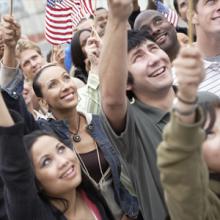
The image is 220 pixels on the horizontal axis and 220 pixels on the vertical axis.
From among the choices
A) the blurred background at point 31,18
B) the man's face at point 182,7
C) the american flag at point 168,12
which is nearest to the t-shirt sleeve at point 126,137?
the man's face at point 182,7

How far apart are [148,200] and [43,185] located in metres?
0.45

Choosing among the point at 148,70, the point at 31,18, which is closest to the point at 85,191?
the point at 148,70

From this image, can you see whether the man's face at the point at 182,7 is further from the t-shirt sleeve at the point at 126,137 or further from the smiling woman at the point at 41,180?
the t-shirt sleeve at the point at 126,137

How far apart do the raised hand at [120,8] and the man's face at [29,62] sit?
2008mm

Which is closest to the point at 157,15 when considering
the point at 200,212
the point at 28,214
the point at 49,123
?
the point at 49,123

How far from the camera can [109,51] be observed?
191cm

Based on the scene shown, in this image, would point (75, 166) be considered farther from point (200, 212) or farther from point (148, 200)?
point (200, 212)

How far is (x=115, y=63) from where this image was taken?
6.23 ft

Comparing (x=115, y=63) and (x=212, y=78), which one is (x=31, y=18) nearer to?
(x=212, y=78)

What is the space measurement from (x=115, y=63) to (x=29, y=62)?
2038 mm

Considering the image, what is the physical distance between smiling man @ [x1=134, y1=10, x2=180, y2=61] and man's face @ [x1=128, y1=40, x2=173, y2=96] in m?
1.05

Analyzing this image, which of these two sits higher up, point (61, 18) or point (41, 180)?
point (41, 180)

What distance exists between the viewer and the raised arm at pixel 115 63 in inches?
73.5

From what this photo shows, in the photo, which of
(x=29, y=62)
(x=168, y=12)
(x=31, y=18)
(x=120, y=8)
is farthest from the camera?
(x=31, y=18)
